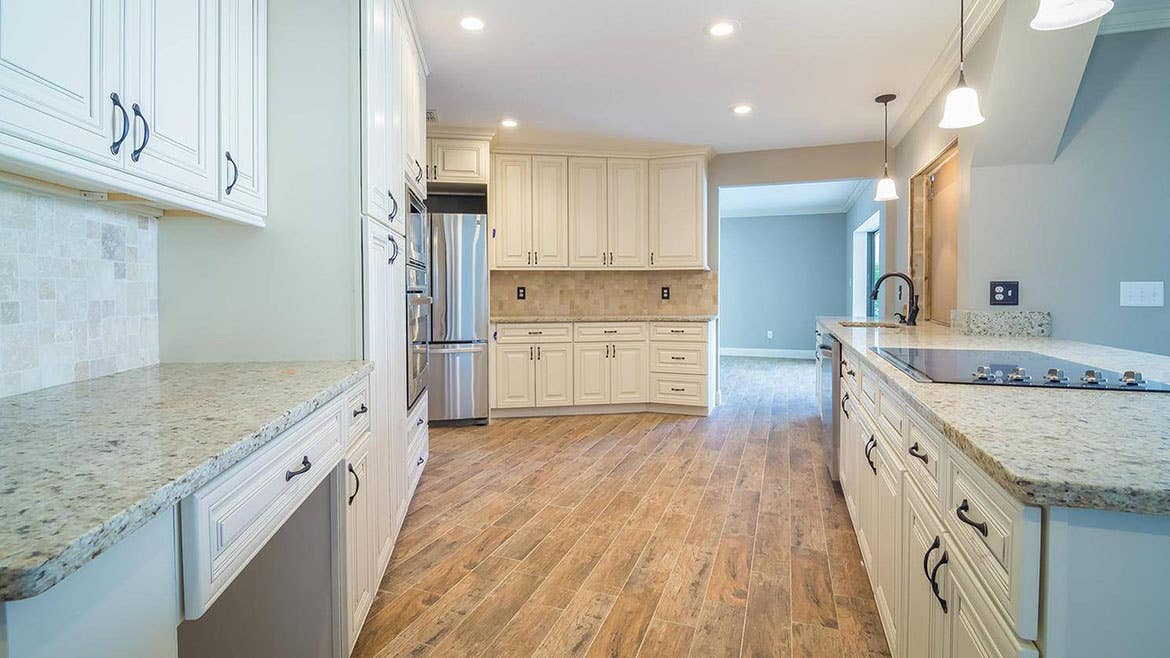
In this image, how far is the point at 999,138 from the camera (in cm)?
259

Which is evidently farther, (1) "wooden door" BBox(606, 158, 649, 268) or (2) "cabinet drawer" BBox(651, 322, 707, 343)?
(1) "wooden door" BBox(606, 158, 649, 268)

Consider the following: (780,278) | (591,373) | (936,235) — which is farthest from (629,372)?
(780,278)

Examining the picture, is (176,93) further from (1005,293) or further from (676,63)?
(1005,293)

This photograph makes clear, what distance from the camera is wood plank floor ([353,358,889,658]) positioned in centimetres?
178

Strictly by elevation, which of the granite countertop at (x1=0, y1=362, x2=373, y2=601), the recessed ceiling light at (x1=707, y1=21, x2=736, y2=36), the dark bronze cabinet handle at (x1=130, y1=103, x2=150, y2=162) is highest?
the recessed ceiling light at (x1=707, y1=21, x2=736, y2=36)

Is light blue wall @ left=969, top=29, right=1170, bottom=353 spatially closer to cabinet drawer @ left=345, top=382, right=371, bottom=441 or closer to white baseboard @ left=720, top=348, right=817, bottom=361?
cabinet drawer @ left=345, top=382, right=371, bottom=441

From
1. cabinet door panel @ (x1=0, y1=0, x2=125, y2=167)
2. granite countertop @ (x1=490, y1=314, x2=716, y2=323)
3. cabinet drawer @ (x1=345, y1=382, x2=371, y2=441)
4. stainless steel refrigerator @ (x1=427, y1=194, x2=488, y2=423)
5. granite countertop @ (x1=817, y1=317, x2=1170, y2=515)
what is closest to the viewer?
granite countertop @ (x1=817, y1=317, x2=1170, y2=515)

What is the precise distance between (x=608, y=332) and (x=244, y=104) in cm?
367

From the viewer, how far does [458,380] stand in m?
4.56

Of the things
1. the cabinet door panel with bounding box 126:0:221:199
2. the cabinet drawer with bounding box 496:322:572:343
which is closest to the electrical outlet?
the cabinet drawer with bounding box 496:322:572:343

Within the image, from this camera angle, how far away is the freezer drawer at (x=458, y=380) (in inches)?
177

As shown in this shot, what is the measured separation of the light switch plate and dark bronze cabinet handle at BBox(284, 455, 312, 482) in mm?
3279

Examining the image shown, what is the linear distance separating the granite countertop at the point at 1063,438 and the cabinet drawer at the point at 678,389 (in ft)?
11.4

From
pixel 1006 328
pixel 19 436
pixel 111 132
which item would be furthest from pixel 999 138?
pixel 19 436
